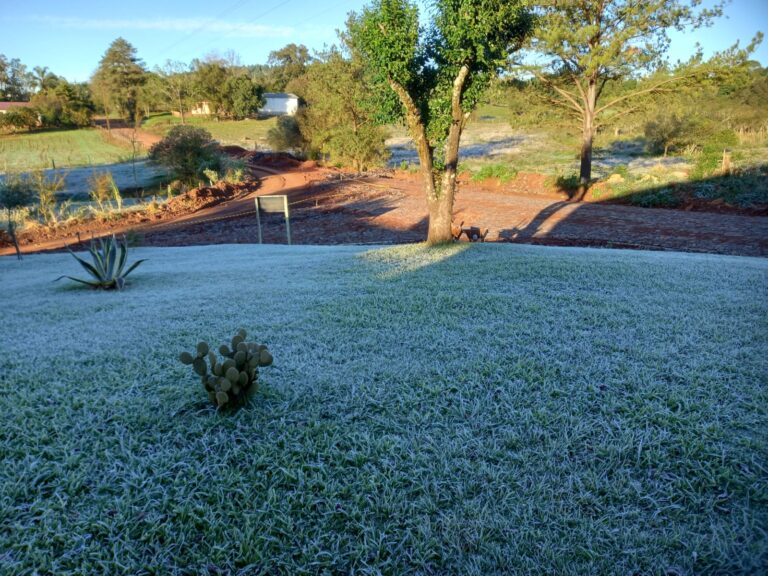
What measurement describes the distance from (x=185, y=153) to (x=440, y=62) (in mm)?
17369

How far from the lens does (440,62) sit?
7.27 meters

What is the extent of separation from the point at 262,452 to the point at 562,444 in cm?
Result: 139

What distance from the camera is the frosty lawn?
1.58 meters

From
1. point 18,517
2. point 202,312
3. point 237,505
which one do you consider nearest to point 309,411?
point 237,505

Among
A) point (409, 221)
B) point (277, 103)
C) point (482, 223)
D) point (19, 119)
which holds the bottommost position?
point (482, 223)

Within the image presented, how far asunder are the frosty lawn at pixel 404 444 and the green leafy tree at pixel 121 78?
53.4 m

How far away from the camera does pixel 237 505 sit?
1.77 meters

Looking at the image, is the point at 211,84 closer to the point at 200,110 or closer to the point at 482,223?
the point at 200,110

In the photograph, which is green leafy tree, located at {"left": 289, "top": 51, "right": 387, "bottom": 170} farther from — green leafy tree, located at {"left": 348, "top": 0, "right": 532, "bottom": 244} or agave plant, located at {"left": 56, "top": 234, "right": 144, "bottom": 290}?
agave plant, located at {"left": 56, "top": 234, "right": 144, "bottom": 290}

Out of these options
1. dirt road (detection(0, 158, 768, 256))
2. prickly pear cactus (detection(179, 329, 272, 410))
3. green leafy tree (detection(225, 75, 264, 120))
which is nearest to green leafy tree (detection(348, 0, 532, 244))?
dirt road (detection(0, 158, 768, 256))

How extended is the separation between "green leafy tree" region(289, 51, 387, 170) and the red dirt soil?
21.8 feet

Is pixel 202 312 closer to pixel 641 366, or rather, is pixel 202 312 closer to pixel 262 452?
pixel 262 452

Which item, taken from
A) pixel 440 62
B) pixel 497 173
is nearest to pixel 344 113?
pixel 497 173

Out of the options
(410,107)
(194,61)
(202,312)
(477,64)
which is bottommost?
(202,312)
